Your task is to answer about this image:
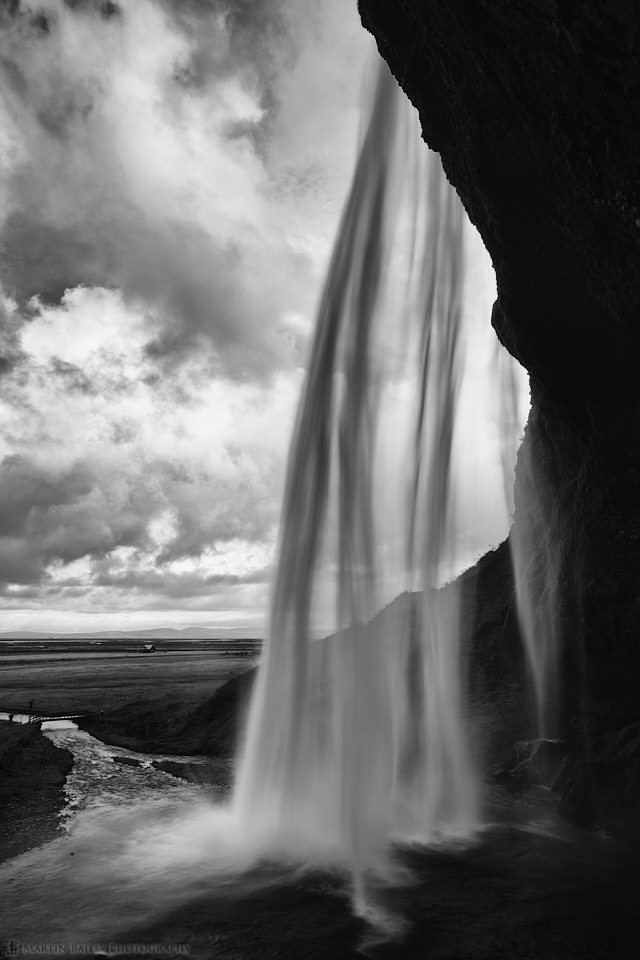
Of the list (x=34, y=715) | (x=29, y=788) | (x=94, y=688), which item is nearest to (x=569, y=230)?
(x=29, y=788)

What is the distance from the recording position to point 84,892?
33.6 feet

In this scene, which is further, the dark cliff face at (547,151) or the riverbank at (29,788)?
the riverbank at (29,788)

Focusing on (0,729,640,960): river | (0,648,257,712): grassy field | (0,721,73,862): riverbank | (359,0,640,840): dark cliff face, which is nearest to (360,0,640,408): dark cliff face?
(359,0,640,840): dark cliff face

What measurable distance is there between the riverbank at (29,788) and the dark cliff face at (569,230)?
15.7m

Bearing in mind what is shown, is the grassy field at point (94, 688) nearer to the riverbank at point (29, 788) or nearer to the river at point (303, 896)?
the riverbank at point (29, 788)

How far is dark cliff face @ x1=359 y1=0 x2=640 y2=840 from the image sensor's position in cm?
874

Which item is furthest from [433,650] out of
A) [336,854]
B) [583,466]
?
[336,854]

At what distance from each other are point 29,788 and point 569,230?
74.9 feet

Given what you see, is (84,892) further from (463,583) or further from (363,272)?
(463,583)

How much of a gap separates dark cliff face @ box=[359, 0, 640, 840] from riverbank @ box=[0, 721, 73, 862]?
1565 cm

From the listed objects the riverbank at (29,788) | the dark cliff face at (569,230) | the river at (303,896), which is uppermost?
the dark cliff face at (569,230)

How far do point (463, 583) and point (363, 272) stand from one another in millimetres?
18409

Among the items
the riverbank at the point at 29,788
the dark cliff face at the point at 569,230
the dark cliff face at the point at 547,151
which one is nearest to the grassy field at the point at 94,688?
the riverbank at the point at 29,788

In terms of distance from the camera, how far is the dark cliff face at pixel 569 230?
28.7 ft
